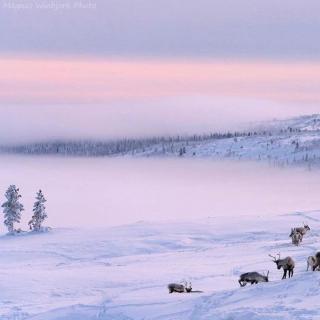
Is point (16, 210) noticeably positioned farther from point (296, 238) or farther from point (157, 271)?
point (157, 271)

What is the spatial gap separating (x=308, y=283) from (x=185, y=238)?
3739 cm

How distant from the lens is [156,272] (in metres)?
43.2

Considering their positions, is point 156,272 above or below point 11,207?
below

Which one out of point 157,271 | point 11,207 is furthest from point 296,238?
point 11,207

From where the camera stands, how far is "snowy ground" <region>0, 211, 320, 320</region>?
90.7 feet

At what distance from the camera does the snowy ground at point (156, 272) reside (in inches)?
1088

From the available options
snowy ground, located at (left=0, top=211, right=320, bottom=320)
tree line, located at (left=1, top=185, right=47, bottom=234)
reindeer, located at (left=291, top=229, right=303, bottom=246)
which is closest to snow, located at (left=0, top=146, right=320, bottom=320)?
snowy ground, located at (left=0, top=211, right=320, bottom=320)

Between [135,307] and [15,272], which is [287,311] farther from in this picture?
[15,272]

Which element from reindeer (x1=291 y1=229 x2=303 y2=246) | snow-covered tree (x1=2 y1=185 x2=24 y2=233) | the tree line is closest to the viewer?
reindeer (x1=291 y1=229 x2=303 y2=246)

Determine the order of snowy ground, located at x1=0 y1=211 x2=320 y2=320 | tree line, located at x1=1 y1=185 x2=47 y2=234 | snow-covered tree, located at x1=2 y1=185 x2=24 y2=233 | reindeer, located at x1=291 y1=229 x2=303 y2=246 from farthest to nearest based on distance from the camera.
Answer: snow-covered tree, located at x1=2 y1=185 x2=24 y2=233 < tree line, located at x1=1 y1=185 x2=47 y2=234 < reindeer, located at x1=291 y1=229 x2=303 y2=246 < snowy ground, located at x1=0 y1=211 x2=320 y2=320

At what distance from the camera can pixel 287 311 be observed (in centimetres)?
2516

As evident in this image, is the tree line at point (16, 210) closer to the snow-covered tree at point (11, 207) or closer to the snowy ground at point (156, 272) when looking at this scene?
the snow-covered tree at point (11, 207)

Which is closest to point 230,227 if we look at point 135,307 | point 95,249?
point 95,249

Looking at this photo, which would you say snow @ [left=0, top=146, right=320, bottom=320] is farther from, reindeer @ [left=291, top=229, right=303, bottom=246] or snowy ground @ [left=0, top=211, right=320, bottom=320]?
reindeer @ [left=291, top=229, right=303, bottom=246]
